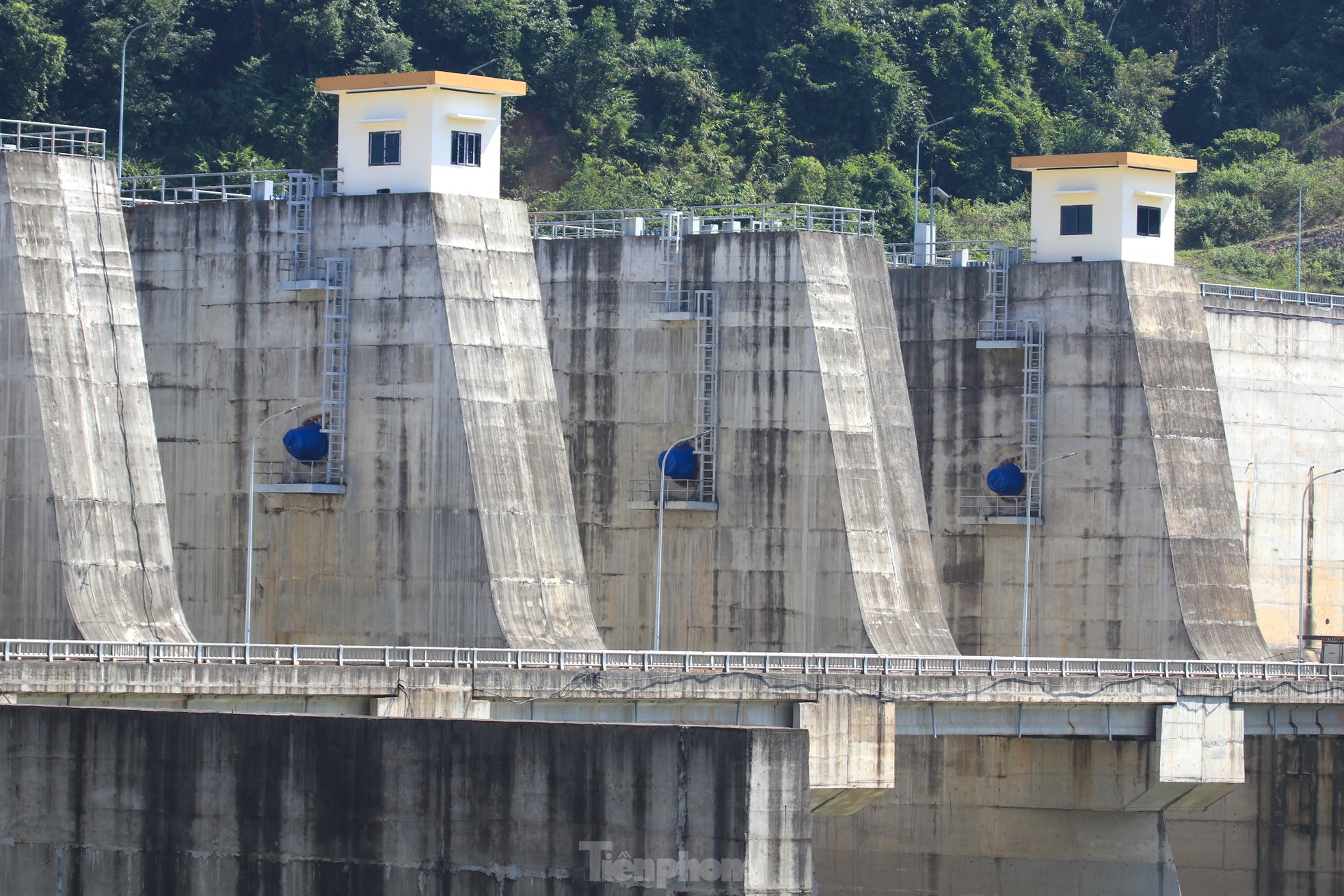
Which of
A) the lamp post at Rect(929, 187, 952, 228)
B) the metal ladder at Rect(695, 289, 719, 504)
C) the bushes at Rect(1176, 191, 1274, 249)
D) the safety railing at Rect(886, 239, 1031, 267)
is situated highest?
the bushes at Rect(1176, 191, 1274, 249)

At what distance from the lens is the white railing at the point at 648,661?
56.5 meters

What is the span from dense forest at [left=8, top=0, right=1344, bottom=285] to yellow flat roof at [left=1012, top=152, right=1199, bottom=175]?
36084mm

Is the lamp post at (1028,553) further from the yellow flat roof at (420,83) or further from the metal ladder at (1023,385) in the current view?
the yellow flat roof at (420,83)

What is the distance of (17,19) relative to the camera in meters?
120

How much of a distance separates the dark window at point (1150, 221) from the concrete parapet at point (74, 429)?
33.9 meters

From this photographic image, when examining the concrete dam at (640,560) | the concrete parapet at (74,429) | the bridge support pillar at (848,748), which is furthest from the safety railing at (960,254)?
the concrete parapet at (74,429)

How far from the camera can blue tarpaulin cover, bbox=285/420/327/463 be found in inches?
2805

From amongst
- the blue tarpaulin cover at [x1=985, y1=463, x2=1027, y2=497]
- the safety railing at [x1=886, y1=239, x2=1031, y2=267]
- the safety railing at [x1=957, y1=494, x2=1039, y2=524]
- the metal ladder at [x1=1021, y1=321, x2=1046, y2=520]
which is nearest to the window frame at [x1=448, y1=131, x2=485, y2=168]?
the safety railing at [x1=886, y1=239, x2=1031, y2=267]

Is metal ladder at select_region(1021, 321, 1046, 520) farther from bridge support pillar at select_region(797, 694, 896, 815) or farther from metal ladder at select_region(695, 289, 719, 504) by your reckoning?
bridge support pillar at select_region(797, 694, 896, 815)

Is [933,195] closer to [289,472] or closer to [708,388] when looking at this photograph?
[708,388]

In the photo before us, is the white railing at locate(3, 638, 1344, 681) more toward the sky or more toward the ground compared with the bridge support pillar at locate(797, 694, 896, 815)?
more toward the sky

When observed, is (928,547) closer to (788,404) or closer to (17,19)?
(788,404)

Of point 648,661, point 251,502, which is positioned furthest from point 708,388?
point 251,502

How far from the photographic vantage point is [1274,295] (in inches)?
3944
